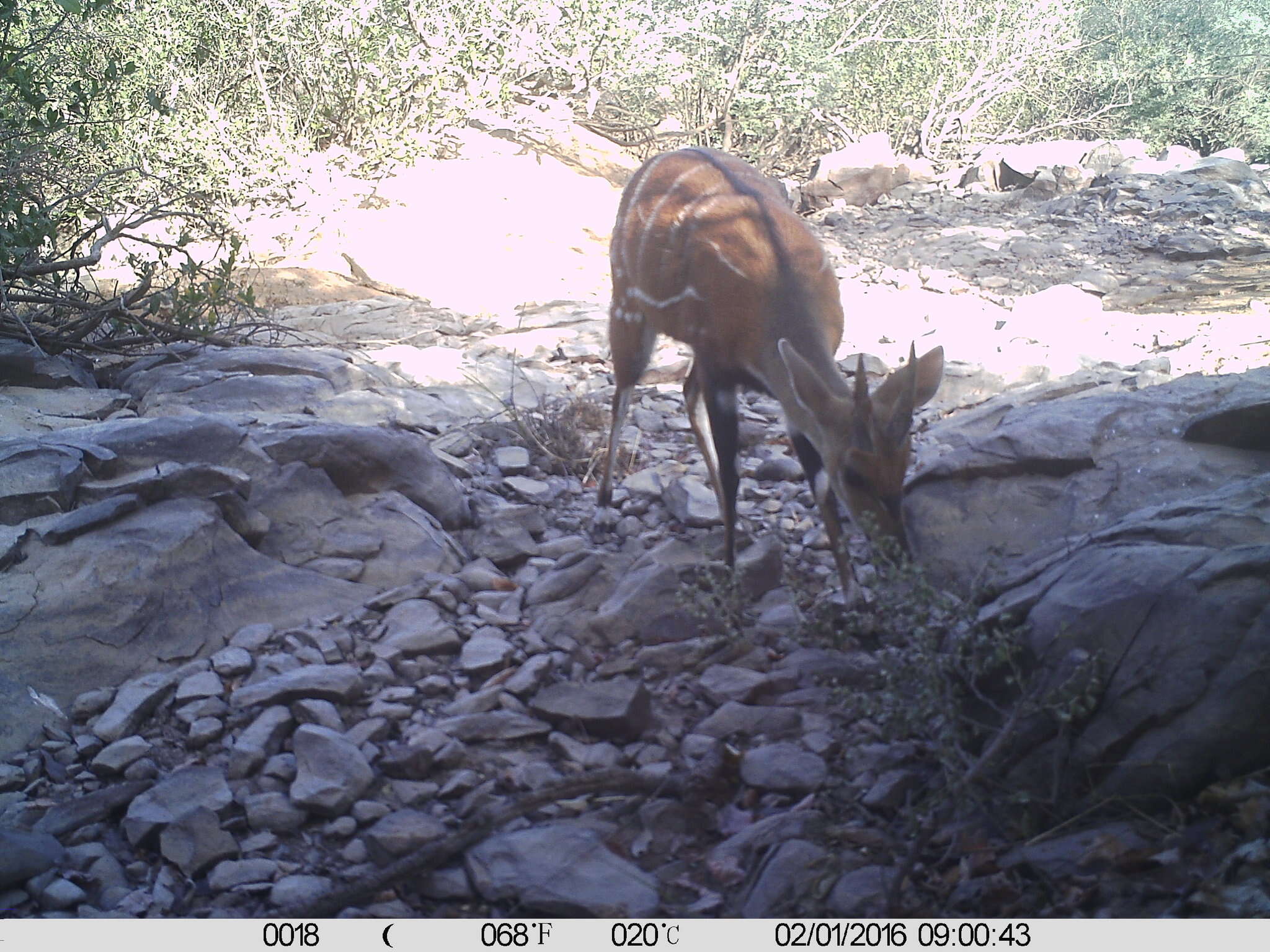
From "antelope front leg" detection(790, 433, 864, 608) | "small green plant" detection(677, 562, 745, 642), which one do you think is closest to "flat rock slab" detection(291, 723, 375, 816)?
"small green plant" detection(677, 562, 745, 642)

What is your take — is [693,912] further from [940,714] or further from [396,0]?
[396,0]

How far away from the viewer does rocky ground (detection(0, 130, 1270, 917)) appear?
253 centimetres

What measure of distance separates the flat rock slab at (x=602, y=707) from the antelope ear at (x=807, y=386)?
45.6 inches

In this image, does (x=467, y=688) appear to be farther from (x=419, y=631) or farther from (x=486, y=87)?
(x=486, y=87)

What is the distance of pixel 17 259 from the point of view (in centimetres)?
616

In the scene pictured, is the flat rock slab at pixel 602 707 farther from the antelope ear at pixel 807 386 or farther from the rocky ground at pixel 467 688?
the antelope ear at pixel 807 386

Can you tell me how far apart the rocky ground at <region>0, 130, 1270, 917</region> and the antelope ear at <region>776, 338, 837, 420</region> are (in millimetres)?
663

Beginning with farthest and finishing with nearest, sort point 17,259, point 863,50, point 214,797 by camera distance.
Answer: point 863,50
point 17,259
point 214,797

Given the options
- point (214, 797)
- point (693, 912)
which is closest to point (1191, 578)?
point (693, 912)

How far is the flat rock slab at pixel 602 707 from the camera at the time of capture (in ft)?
10.7

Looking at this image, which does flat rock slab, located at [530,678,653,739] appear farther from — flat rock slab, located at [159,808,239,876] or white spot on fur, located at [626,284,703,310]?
A: white spot on fur, located at [626,284,703,310]

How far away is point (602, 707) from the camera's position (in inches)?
130

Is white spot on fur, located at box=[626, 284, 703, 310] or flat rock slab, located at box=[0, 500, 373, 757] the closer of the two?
flat rock slab, located at box=[0, 500, 373, 757]

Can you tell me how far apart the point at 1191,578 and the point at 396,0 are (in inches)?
433
